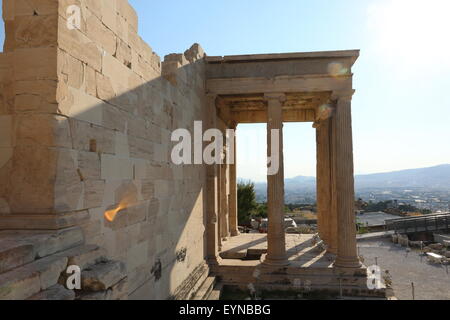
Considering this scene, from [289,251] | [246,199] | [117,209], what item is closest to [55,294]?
[117,209]

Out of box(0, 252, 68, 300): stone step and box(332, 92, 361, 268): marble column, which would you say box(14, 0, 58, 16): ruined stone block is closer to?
box(0, 252, 68, 300): stone step

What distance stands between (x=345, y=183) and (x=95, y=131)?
10.2 metres

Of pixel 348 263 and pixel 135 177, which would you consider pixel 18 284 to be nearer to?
pixel 135 177

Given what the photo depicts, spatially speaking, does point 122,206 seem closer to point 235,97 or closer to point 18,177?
point 18,177

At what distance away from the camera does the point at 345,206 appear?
42.2 ft

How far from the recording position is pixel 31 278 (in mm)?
3217

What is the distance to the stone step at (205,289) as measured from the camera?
1011 centimetres

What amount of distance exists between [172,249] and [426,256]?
18.2 m

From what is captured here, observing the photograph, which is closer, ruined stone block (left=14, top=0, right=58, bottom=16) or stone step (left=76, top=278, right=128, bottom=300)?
stone step (left=76, top=278, right=128, bottom=300)

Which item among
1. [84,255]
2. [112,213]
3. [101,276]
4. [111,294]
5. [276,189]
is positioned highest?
[276,189]

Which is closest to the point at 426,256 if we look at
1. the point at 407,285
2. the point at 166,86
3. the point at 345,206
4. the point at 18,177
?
the point at 407,285

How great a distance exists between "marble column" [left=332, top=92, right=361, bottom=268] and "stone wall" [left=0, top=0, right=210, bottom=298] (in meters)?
6.97

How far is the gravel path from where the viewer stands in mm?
13688

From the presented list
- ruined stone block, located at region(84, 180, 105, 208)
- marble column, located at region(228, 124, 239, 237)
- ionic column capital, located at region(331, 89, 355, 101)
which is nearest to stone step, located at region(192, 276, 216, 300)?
ruined stone block, located at region(84, 180, 105, 208)
